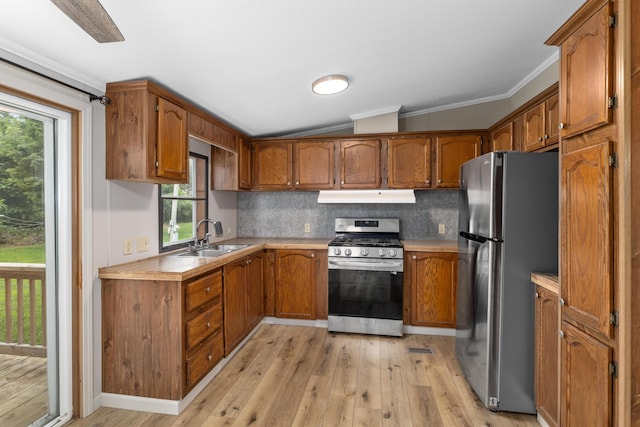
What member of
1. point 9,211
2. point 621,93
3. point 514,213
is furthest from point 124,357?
point 621,93

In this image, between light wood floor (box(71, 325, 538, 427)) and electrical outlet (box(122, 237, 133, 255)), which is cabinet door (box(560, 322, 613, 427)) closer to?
light wood floor (box(71, 325, 538, 427))

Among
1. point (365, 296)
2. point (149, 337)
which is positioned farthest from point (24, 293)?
point (365, 296)

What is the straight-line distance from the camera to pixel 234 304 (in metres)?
2.85

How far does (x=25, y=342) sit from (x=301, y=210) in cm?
288

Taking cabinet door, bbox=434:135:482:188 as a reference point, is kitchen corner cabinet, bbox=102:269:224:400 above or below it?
below

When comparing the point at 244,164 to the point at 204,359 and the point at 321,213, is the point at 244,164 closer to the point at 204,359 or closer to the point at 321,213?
the point at 321,213

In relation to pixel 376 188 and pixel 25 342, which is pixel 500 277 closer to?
pixel 376 188

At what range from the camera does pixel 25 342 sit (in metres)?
1.87

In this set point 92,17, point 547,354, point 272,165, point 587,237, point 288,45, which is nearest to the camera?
point 92,17

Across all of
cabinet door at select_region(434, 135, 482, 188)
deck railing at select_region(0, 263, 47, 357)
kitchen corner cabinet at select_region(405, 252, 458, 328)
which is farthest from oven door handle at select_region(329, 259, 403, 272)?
deck railing at select_region(0, 263, 47, 357)

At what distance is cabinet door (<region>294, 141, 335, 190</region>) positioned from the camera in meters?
3.77

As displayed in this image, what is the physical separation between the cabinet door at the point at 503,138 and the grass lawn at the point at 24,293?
144 inches

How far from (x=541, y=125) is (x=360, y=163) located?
5.80 feet

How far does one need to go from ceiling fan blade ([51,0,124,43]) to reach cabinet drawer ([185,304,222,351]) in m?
1.67
